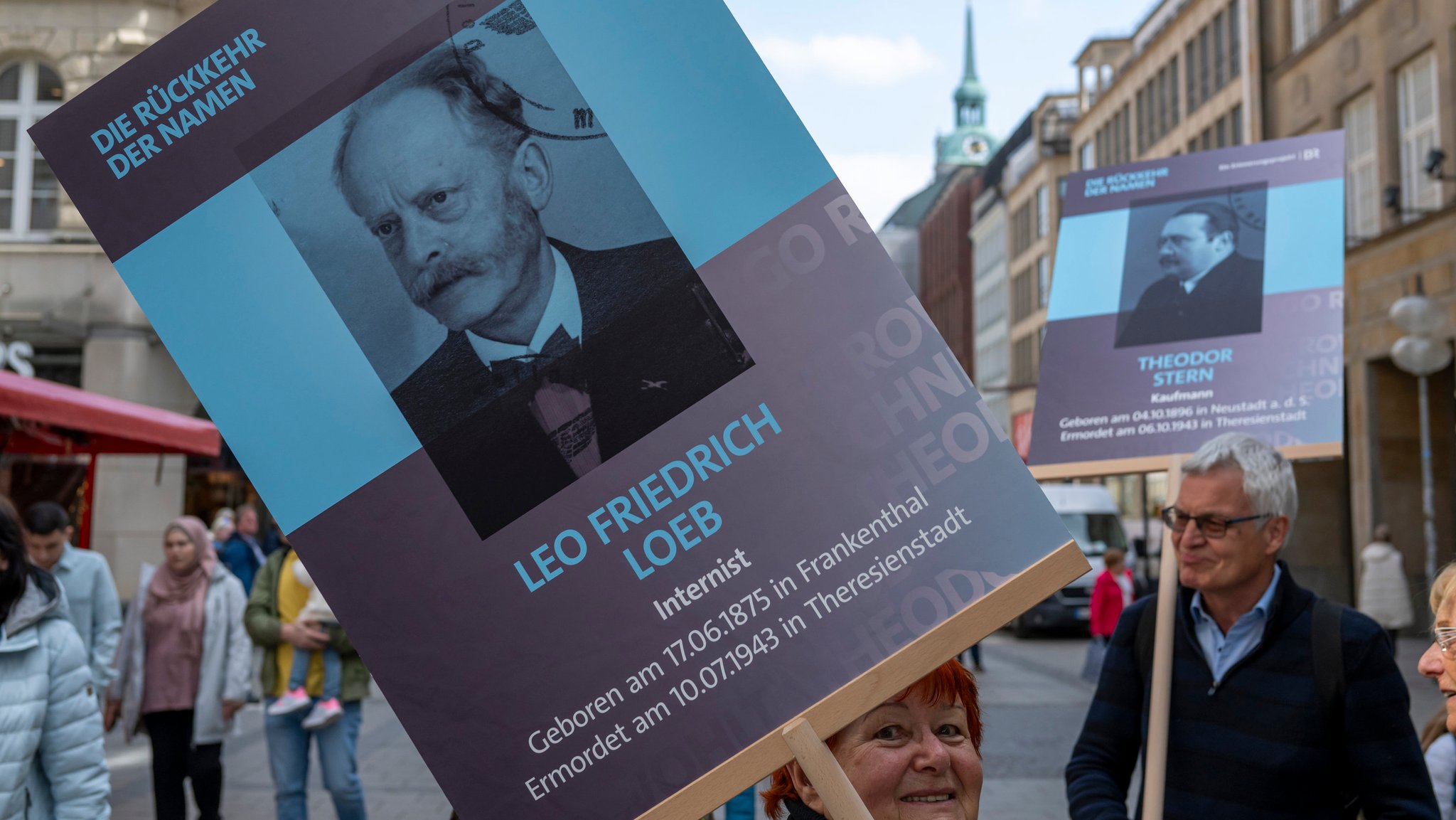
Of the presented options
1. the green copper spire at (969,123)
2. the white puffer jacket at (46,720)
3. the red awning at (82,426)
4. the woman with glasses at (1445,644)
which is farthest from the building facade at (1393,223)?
the green copper spire at (969,123)

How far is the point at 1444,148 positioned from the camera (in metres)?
→ 22.1

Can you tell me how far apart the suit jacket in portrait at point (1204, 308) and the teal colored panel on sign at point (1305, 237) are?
0.21ft

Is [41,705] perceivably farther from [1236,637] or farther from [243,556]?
[243,556]

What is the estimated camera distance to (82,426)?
9695 mm

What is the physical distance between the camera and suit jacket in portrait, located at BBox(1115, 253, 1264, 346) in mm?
4234

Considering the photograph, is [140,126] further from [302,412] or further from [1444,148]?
[1444,148]

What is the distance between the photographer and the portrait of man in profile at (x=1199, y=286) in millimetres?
4246

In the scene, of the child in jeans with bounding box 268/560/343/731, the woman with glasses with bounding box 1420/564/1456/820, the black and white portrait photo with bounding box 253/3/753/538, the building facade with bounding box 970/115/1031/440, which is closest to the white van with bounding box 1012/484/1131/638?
the child in jeans with bounding box 268/560/343/731

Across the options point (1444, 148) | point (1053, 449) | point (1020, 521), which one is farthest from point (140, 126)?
point (1444, 148)

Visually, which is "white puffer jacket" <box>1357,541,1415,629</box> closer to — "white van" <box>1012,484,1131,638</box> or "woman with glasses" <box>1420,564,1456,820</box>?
"white van" <box>1012,484,1131,638</box>

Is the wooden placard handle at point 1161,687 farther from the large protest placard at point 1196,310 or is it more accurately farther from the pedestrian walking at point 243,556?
the pedestrian walking at point 243,556

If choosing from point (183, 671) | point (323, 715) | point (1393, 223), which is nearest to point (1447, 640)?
point (323, 715)

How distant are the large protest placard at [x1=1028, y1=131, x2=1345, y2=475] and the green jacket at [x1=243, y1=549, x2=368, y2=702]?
351 cm

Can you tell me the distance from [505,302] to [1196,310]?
295cm
